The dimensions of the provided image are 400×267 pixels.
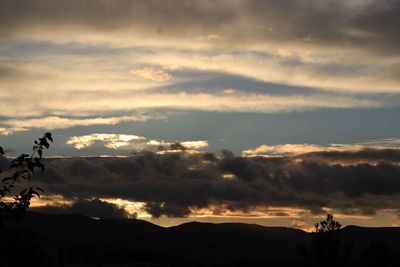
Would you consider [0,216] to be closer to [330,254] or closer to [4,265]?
[4,265]

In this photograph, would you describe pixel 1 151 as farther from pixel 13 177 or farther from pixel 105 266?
pixel 105 266

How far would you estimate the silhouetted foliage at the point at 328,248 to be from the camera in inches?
2299

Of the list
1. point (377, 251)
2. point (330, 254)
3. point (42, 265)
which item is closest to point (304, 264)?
point (330, 254)

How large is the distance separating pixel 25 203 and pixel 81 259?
112 m

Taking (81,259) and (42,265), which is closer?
(42,265)

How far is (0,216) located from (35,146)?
2041 millimetres

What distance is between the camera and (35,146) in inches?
576

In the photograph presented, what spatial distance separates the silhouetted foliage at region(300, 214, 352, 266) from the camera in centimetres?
5841

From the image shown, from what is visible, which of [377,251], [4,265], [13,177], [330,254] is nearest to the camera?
[4,265]

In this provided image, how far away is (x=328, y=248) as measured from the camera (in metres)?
58.9

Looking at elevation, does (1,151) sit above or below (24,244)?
above

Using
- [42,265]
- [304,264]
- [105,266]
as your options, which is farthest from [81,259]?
[42,265]

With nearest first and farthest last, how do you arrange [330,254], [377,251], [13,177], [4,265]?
[4,265]
[13,177]
[330,254]
[377,251]

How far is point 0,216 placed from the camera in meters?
13.5
